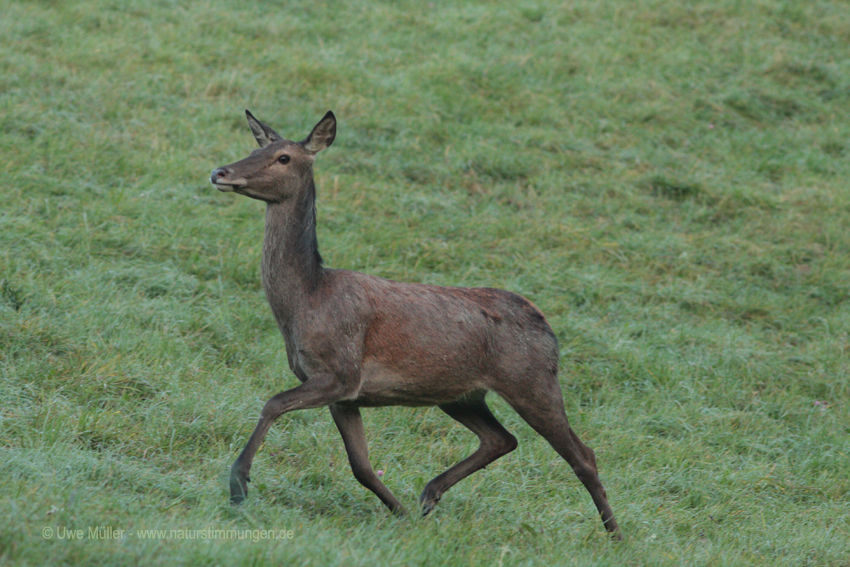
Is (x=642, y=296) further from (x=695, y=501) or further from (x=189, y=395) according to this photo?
(x=189, y=395)

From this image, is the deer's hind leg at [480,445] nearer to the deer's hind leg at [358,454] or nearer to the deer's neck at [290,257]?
the deer's hind leg at [358,454]

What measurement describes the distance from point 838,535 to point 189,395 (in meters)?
4.31

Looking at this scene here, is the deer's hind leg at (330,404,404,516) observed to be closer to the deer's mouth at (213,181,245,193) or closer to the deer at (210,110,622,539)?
the deer at (210,110,622,539)

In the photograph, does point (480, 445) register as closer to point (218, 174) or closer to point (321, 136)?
point (321, 136)

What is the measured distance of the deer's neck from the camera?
532cm

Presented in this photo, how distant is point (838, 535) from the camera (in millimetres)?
5883

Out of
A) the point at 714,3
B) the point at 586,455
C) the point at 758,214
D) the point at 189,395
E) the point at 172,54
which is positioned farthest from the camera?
the point at 714,3

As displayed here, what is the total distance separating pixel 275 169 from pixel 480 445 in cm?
216

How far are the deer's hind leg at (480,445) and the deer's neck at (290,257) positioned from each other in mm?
1202

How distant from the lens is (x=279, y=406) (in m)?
4.89

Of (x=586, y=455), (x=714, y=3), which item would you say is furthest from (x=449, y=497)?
(x=714, y=3)

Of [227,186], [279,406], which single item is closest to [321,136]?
[227,186]

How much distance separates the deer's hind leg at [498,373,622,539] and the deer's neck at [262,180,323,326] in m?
1.35

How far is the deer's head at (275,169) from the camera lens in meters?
5.19
